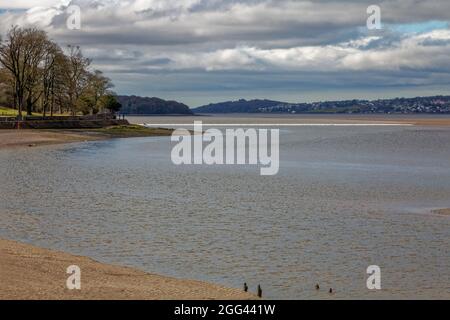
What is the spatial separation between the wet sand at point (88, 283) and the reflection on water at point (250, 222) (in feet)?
4.51

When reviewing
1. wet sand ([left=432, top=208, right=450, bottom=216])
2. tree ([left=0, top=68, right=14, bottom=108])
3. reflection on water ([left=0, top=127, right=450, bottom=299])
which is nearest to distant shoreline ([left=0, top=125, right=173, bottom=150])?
tree ([left=0, top=68, right=14, bottom=108])

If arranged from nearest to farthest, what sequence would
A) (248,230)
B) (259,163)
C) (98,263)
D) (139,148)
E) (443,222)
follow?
(98,263) < (248,230) < (443,222) < (259,163) < (139,148)

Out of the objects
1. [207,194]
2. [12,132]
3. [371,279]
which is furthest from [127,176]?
[12,132]

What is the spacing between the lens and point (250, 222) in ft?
118

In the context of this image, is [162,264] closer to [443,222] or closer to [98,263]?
[98,263]

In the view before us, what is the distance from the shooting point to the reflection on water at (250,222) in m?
25.3

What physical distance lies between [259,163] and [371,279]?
179ft

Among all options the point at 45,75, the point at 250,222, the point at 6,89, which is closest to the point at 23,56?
the point at 45,75

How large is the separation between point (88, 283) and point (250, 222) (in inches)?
603

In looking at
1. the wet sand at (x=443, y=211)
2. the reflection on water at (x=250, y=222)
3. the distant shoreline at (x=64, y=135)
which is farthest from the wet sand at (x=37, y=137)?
the wet sand at (x=443, y=211)

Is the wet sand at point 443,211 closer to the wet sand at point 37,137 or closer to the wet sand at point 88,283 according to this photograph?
the wet sand at point 88,283

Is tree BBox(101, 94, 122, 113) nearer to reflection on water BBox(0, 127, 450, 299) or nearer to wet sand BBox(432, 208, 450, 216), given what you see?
reflection on water BBox(0, 127, 450, 299)

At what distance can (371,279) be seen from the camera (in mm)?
24156
